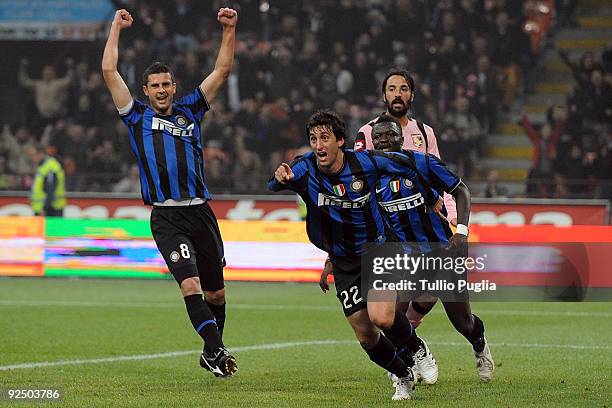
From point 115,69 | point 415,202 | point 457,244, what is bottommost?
point 457,244

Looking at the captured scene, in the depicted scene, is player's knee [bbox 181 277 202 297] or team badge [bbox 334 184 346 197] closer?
team badge [bbox 334 184 346 197]

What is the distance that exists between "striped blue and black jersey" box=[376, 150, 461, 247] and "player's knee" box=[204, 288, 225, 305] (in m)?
1.57

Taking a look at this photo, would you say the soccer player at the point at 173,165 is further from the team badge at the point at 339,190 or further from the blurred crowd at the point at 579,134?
the blurred crowd at the point at 579,134

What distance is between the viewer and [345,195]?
7.39 m

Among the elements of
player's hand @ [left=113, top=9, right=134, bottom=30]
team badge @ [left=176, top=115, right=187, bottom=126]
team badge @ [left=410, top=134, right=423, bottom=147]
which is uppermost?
player's hand @ [left=113, top=9, right=134, bottom=30]

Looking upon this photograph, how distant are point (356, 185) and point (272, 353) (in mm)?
3208

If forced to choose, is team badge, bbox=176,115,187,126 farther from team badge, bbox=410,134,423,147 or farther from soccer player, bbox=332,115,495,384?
team badge, bbox=410,134,423,147

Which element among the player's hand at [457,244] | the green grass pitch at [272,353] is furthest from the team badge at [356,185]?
the green grass pitch at [272,353]

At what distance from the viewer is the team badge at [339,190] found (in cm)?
736

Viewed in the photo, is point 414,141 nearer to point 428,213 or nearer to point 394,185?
point 428,213

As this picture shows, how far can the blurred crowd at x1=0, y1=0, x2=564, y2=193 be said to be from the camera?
22062 millimetres

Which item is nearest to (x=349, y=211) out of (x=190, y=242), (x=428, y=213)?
(x=428, y=213)

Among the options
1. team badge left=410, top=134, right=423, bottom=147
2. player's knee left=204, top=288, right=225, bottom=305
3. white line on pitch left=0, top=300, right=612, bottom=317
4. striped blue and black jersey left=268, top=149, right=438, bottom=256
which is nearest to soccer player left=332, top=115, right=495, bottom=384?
striped blue and black jersey left=268, top=149, right=438, bottom=256

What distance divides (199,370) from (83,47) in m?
16.7
